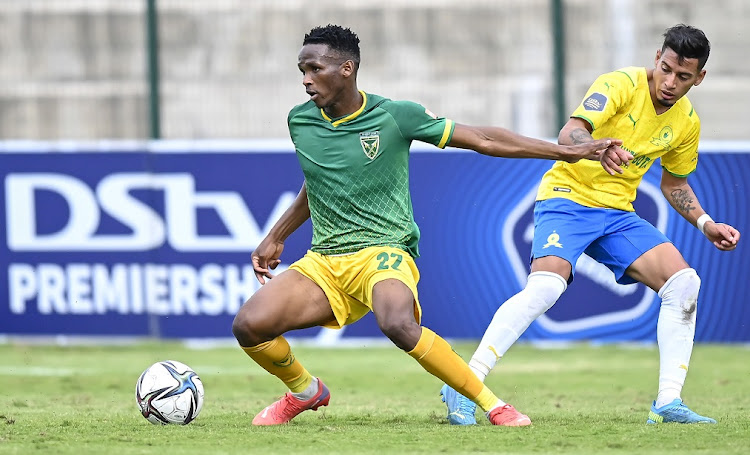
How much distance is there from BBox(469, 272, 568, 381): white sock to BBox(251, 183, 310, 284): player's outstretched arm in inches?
46.8

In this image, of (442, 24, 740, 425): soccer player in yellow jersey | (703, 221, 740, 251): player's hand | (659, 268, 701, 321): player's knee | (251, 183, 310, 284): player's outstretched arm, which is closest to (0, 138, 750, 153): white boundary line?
(251, 183, 310, 284): player's outstretched arm

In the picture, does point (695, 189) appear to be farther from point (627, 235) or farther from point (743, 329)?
point (627, 235)

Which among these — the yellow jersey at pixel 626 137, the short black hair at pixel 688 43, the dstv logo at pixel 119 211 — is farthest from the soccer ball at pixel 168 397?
the dstv logo at pixel 119 211

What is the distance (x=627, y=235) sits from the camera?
6691mm

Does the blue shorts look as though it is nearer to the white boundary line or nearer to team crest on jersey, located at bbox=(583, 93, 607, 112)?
team crest on jersey, located at bbox=(583, 93, 607, 112)

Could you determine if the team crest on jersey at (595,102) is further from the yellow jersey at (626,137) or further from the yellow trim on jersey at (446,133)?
the yellow trim on jersey at (446,133)

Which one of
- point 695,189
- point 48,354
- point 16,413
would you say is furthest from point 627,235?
point 48,354

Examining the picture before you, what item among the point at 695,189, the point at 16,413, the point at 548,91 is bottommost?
the point at 16,413

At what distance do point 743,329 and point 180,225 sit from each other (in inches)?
195

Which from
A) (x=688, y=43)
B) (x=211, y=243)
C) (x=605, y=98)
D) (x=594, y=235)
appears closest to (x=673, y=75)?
(x=688, y=43)

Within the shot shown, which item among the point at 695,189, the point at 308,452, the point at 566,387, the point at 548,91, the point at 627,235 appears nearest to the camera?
the point at 308,452

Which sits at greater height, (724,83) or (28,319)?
(724,83)

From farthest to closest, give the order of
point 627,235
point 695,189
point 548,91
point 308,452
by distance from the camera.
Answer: point 548,91 → point 695,189 → point 627,235 → point 308,452

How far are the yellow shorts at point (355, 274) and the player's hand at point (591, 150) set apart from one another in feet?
3.20
